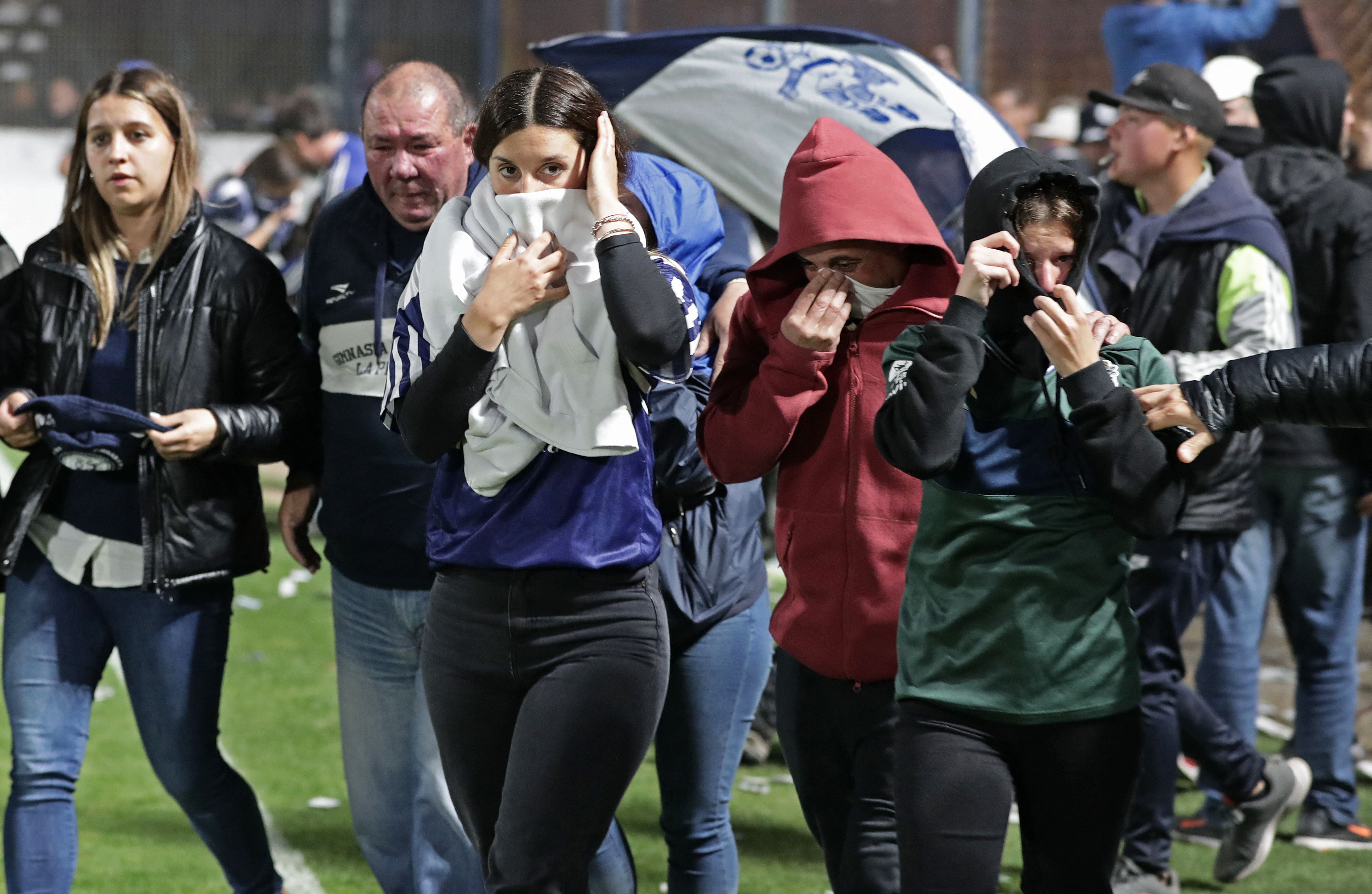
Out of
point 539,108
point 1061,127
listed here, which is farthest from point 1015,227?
point 1061,127

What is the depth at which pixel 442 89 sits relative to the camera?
3891 mm

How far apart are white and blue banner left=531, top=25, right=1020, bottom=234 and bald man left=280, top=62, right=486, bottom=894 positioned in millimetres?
1033

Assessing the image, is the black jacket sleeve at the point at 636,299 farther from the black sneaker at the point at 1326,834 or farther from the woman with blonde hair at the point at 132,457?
the black sneaker at the point at 1326,834

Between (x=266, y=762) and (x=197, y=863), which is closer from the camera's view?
(x=197, y=863)

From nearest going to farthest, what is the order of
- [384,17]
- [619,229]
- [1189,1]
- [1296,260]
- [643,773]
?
[619,229] → [1296,260] → [643,773] → [1189,1] → [384,17]

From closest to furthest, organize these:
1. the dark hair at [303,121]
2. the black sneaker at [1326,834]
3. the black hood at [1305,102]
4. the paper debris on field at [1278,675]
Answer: the black sneaker at [1326,834]
the black hood at [1305,102]
the paper debris on field at [1278,675]
the dark hair at [303,121]

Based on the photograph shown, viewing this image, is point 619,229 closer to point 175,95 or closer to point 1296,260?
point 175,95

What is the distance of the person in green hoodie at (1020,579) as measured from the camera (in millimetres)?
2947

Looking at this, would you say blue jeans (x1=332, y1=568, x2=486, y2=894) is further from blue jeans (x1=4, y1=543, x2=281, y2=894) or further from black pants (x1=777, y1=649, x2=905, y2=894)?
black pants (x1=777, y1=649, x2=905, y2=894)

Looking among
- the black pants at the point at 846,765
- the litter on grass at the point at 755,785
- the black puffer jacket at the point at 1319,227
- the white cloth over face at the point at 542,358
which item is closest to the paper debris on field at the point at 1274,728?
the black puffer jacket at the point at 1319,227

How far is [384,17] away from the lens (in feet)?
52.7

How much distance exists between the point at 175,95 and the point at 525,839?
2064 millimetres

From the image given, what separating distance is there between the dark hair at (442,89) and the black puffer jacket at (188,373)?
1.63 feet

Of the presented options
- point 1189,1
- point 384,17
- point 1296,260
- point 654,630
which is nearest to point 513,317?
point 654,630
